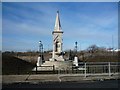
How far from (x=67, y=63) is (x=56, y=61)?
2305mm

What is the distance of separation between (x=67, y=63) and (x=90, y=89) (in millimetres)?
24929

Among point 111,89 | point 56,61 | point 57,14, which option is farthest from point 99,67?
point 57,14

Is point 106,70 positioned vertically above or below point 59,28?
below

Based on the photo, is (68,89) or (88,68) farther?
(88,68)

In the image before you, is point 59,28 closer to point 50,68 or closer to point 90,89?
point 50,68

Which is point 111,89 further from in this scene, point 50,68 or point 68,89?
point 50,68

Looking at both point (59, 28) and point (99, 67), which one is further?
point (59, 28)

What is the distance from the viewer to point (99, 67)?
1134 inches

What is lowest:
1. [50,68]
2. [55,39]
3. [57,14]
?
[50,68]

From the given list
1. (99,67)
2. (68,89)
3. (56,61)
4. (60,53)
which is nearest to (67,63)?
(56,61)

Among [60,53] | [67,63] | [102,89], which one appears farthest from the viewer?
[60,53]

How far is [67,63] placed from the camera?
38.1m

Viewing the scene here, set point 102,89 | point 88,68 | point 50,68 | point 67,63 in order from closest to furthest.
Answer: point 102,89 < point 88,68 < point 50,68 < point 67,63

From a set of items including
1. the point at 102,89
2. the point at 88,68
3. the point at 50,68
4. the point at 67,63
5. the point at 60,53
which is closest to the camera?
the point at 102,89
